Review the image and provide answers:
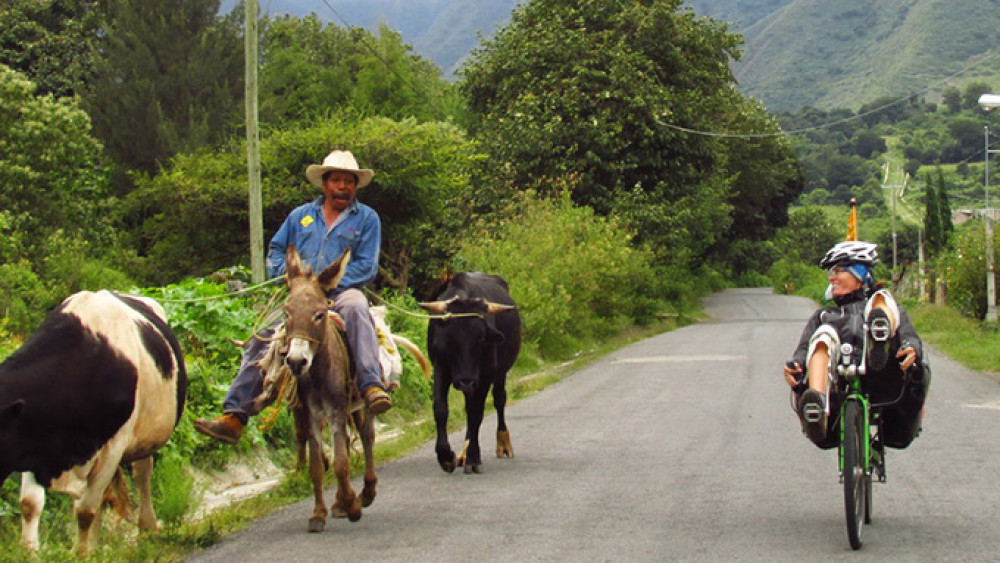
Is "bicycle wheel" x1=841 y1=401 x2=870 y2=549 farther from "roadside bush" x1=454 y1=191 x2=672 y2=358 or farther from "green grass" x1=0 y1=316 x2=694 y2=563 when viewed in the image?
"roadside bush" x1=454 y1=191 x2=672 y2=358

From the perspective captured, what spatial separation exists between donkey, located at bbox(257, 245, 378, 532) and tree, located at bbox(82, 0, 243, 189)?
3131 centimetres

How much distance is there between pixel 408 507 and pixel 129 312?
8.44 ft

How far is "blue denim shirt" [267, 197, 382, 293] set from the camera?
9016 mm

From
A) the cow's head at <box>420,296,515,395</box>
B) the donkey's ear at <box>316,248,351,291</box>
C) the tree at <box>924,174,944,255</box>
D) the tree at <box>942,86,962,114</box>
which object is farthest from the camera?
the tree at <box>942,86,962,114</box>

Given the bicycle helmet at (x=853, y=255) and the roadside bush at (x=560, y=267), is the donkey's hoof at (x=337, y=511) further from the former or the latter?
the roadside bush at (x=560, y=267)

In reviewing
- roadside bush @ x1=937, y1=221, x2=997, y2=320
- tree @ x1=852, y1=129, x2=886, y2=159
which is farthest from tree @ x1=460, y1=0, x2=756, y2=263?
tree @ x1=852, y1=129, x2=886, y2=159

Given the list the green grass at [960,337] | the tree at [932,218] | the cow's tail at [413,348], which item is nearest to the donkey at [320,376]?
the cow's tail at [413,348]

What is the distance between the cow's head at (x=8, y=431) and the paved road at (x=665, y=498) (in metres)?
1.40

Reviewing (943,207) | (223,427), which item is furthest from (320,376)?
(943,207)

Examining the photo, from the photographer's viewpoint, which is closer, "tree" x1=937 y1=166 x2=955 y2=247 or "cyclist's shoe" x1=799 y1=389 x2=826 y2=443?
"cyclist's shoe" x1=799 y1=389 x2=826 y2=443

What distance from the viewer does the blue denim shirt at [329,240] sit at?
9.02 m

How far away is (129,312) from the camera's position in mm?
7621

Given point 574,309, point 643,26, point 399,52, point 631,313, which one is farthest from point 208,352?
point 399,52

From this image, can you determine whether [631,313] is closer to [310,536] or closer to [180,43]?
[180,43]
